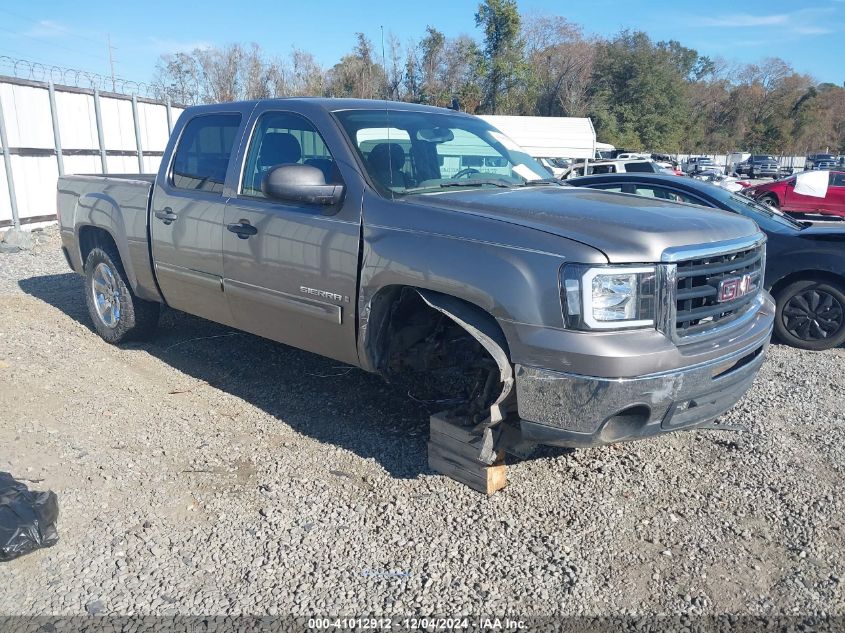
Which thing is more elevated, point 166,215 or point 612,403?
point 166,215

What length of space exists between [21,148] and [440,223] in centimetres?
1281

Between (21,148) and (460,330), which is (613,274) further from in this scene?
(21,148)

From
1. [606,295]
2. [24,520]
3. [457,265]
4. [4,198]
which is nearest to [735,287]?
[606,295]

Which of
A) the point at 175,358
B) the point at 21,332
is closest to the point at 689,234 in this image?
the point at 175,358

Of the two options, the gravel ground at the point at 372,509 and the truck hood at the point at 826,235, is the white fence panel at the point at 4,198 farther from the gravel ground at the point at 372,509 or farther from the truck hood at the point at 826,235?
the truck hood at the point at 826,235

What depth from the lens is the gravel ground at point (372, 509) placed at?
117 inches

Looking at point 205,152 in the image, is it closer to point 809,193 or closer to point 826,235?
point 826,235

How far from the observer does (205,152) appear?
16.8 feet

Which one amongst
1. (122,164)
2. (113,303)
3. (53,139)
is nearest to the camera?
(113,303)

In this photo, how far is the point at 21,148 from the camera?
13344 mm

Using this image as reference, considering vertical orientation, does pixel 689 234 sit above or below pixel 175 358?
above

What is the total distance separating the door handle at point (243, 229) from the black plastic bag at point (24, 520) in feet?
6.15

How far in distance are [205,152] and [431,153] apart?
179 cm

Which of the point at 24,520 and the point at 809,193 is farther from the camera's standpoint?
the point at 809,193
